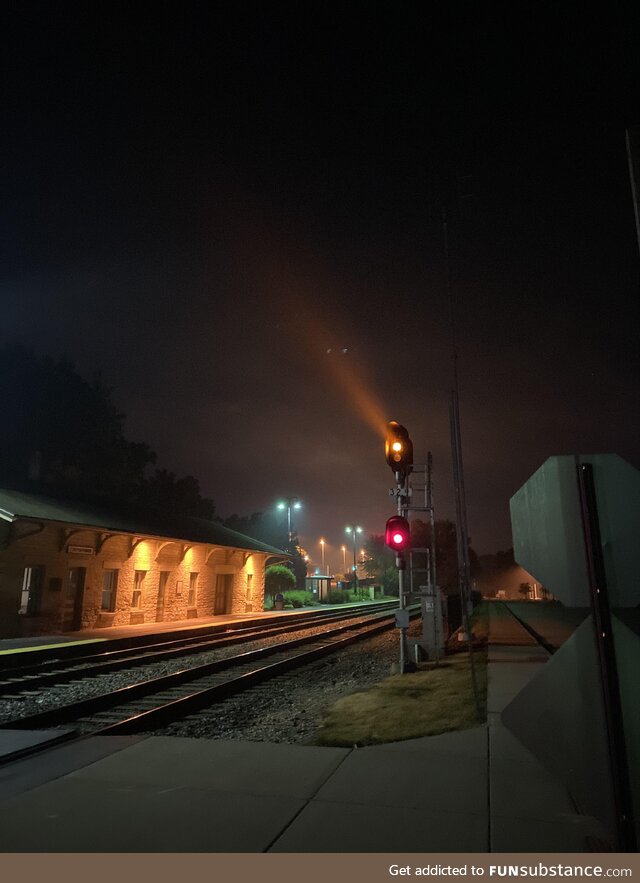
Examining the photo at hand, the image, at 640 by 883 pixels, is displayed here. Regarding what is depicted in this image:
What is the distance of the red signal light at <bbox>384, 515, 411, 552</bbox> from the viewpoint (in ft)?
32.3

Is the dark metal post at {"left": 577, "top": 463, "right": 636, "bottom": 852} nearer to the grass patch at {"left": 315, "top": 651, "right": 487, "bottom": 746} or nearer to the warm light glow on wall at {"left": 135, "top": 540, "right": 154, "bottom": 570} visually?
the grass patch at {"left": 315, "top": 651, "right": 487, "bottom": 746}

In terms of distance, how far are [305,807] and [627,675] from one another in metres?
2.39

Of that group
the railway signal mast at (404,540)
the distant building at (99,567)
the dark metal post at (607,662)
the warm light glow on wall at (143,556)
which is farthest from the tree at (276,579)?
the dark metal post at (607,662)

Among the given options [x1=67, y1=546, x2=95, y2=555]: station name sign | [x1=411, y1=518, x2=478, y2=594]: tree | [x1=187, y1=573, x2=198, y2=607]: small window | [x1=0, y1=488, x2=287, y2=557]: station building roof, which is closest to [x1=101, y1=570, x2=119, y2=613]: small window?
[x1=67, y1=546, x2=95, y2=555]: station name sign

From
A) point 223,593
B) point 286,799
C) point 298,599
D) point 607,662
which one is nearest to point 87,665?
point 286,799

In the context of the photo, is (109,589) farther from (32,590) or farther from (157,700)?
(157,700)

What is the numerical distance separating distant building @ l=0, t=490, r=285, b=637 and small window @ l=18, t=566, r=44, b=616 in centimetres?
3

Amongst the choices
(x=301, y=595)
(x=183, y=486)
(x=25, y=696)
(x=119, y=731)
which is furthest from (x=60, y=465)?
(x=119, y=731)

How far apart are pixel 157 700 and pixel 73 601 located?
512 inches

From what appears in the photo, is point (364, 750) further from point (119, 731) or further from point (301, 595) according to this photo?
point (301, 595)

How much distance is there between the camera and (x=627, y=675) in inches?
134

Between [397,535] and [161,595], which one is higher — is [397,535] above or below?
above

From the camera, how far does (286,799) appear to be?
4.12 metres

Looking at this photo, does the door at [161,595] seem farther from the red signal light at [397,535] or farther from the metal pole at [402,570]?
the red signal light at [397,535]
